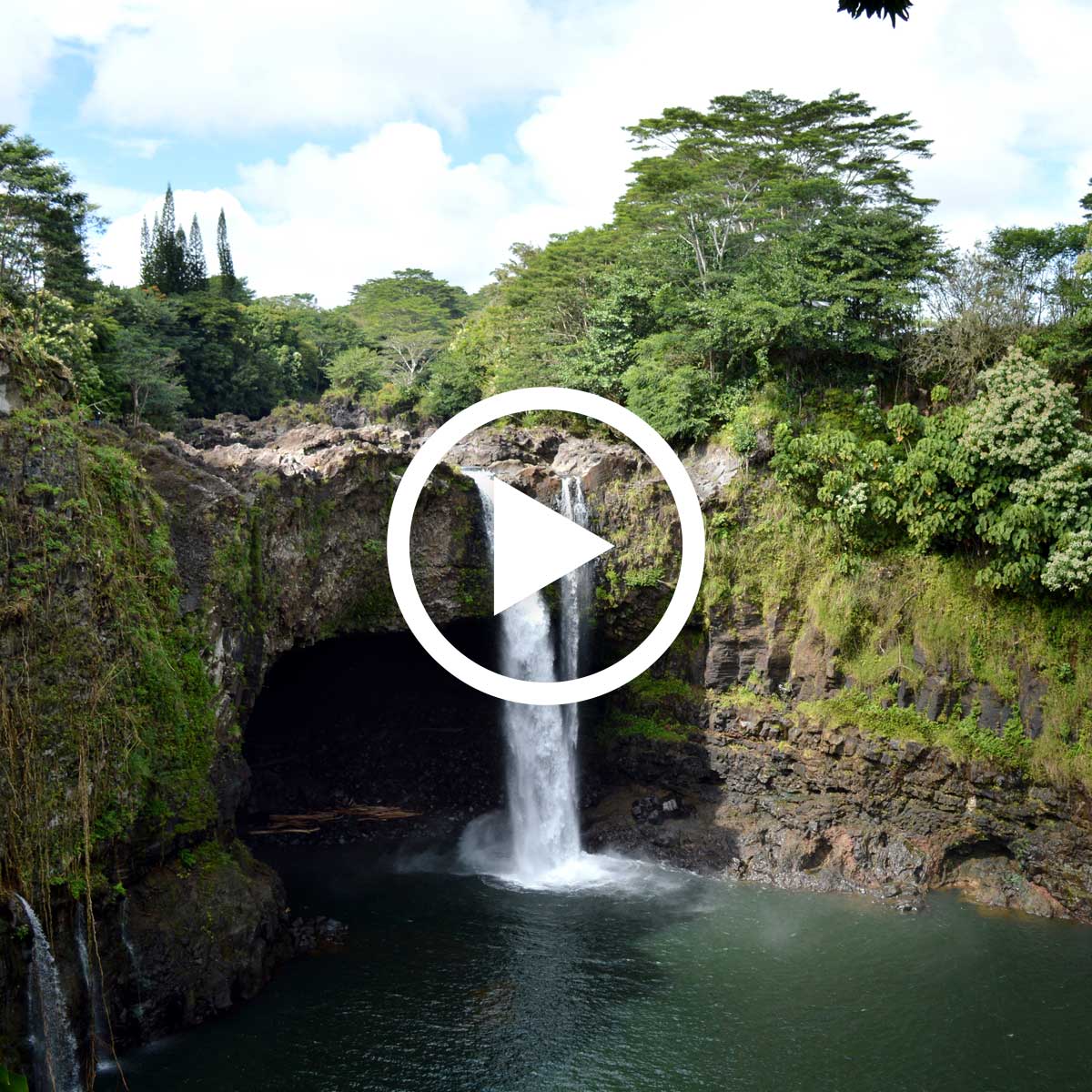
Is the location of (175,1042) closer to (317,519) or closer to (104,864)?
(104,864)

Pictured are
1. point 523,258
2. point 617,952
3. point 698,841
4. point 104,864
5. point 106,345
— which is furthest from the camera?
point 523,258

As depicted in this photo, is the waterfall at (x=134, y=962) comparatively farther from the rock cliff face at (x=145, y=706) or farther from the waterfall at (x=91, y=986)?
the waterfall at (x=91, y=986)

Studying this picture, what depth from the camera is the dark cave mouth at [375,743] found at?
24.9 meters

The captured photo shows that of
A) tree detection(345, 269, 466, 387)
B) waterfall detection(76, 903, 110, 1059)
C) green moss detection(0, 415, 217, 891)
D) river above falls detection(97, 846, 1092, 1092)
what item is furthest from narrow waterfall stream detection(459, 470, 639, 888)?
tree detection(345, 269, 466, 387)

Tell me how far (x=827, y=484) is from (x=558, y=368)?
10.3 m

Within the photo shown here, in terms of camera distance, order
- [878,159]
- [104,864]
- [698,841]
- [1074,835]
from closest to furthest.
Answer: [104,864]
[1074,835]
[698,841]
[878,159]

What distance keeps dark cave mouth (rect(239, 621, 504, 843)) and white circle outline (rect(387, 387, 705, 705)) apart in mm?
1726

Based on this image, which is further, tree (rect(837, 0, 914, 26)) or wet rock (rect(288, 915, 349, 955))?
wet rock (rect(288, 915, 349, 955))

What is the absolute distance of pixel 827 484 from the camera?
23.1 m

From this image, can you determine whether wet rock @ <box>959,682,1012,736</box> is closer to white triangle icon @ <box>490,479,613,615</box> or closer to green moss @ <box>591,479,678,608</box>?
Answer: green moss @ <box>591,479,678,608</box>

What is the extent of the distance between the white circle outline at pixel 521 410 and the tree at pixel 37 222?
14787mm

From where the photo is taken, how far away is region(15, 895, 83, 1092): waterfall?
13469 millimetres

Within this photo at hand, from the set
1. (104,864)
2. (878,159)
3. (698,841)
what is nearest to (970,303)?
(878,159)

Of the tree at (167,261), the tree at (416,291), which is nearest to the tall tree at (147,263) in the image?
the tree at (167,261)
